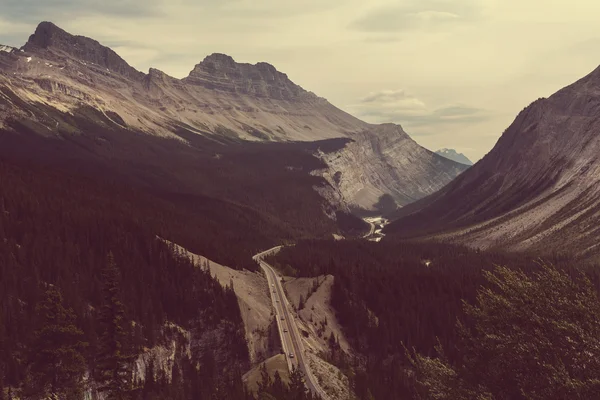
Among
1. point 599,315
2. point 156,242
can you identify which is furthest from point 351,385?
point 156,242

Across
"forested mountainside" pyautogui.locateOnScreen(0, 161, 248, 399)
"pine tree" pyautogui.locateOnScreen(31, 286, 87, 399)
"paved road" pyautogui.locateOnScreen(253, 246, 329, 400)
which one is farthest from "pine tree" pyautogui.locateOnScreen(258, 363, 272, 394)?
"pine tree" pyautogui.locateOnScreen(31, 286, 87, 399)

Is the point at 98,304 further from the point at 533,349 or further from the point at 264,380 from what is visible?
the point at 533,349

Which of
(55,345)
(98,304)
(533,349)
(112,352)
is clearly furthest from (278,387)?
(98,304)

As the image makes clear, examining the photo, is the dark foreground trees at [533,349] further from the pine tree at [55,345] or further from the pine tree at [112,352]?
the pine tree at [55,345]

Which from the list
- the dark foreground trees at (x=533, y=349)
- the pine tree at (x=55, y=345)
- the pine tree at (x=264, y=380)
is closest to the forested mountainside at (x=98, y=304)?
the pine tree at (x=55, y=345)

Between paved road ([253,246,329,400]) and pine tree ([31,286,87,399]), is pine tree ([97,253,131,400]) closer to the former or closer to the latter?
pine tree ([31,286,87,399])

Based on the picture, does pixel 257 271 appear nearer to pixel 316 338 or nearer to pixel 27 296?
pixel 316 338
